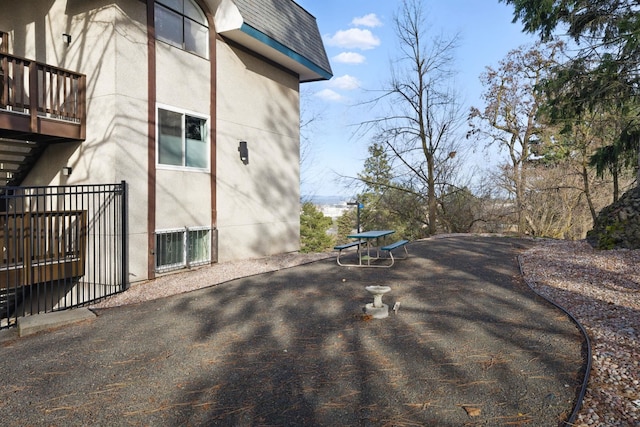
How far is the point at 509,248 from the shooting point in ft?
34.1

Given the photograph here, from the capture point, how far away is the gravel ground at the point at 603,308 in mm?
2736

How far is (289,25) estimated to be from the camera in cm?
1100

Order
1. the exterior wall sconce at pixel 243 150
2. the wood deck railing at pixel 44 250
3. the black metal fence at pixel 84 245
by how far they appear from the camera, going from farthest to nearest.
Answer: the exterior wall sconce at pixel 243 150
the black metal fence at pixel 84 245
the wood deck railing at pixel 44 250

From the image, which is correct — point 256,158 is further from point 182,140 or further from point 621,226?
point 621,226

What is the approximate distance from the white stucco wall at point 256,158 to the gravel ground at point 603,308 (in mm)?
6469

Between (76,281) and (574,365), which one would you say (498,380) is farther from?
(76,281)

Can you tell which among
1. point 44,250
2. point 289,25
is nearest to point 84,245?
point 44,250

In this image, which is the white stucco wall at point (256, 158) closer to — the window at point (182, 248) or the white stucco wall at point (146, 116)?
the white stucco wall at point (146, 116)

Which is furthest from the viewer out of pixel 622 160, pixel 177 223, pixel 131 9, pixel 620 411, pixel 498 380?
pixel 622 160

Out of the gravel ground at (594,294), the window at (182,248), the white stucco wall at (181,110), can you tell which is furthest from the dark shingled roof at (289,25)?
the gravel ground at (594,294)

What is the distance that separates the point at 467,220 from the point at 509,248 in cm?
903

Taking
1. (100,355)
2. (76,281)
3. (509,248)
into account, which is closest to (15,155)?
(76,281)

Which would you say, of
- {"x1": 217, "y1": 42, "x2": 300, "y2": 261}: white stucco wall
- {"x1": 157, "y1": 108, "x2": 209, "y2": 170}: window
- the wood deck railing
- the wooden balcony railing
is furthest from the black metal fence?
{"x1": 217, "y1": 42, "x2": 300, "y2": 261}: white stucco wall

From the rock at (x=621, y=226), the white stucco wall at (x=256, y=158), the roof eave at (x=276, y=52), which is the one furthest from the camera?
the white stucco wall at (x=256, y=158)
